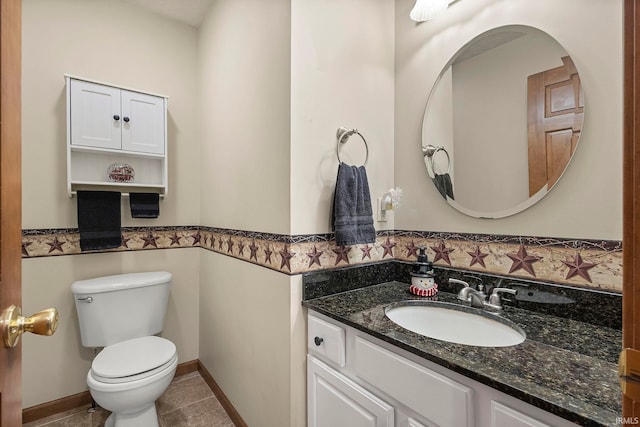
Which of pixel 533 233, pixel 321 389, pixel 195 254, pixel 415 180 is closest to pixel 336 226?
pixel 415 180

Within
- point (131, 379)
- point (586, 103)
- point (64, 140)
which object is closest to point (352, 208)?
point (586, 103)

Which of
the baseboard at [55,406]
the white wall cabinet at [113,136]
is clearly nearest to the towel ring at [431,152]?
the white wall cabinet at [113,136]

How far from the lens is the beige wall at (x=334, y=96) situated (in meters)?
1.29

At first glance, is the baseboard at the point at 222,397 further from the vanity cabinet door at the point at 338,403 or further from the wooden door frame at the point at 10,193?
the wooden door frame at the point at 10,193

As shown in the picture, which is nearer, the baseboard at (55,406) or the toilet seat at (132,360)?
the toilet seat at (132,360)

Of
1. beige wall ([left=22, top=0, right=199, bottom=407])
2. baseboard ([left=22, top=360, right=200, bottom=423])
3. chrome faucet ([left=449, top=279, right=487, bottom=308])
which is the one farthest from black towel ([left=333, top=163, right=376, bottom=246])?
baseboard ([left=22, top=360, right=200, bottom=423])

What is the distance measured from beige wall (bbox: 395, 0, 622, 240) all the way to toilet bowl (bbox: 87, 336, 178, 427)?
5.20 ft

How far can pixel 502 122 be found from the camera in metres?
1.28

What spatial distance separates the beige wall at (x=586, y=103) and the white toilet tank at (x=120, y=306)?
5.73 feet

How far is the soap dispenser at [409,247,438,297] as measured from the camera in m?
1.36

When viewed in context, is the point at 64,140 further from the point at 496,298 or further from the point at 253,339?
the point at 496,298

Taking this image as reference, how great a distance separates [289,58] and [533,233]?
4.10 feet

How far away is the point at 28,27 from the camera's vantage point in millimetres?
1683

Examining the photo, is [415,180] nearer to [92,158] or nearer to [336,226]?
→ [336,226]
